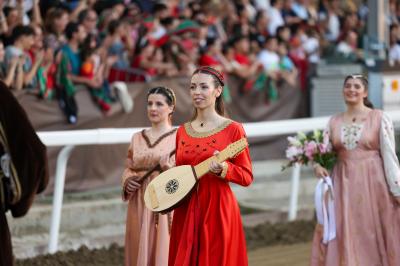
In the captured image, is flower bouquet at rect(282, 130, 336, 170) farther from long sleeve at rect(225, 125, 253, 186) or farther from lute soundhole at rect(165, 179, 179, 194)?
lute soundhole at rect(165, 179, 179, 194)

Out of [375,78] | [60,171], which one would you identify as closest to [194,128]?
[60,171]

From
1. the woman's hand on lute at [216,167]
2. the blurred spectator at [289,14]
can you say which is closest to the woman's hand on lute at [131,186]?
the woman's hand on lute at [216,167]

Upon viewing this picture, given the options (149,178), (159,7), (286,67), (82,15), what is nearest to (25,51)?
(82,15)

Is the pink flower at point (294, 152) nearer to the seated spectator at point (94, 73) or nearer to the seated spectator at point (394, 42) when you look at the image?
the seated spectator at point (94, 73)

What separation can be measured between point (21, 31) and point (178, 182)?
483cm

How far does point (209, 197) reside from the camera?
20.3ft

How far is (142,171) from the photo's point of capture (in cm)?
708

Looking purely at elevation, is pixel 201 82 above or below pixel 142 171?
above

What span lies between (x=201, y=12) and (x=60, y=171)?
21.3ft

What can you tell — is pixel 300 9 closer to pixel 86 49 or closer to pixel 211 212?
pixel 86 49

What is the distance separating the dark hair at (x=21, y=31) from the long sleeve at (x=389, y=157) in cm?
456

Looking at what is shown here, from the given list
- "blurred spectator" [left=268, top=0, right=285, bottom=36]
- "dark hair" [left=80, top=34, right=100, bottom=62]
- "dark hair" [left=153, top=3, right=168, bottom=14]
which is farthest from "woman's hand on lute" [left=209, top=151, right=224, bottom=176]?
"blurred spectator" [left=268, top=0, right=285, bottom=36]

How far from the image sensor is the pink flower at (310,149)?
7664 mm

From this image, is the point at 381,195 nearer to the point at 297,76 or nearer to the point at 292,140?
the point at 292,140
